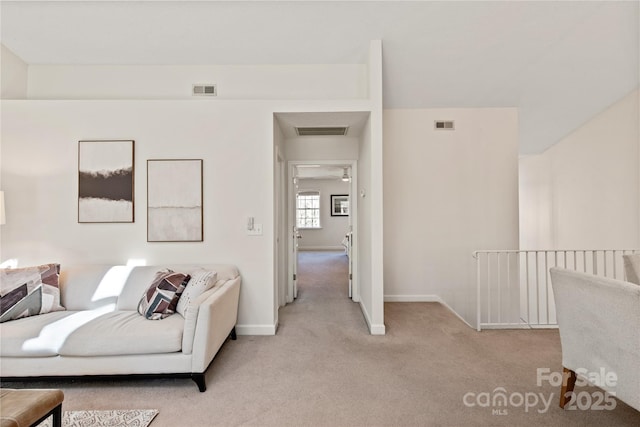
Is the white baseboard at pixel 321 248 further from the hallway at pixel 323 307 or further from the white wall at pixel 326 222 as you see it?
the hallway at pixel 323 307

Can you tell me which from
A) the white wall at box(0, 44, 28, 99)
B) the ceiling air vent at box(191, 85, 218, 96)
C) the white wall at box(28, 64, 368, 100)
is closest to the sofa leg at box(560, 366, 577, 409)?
the white wall at box(28, 64, 368, 100)

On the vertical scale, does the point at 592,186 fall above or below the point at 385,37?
below

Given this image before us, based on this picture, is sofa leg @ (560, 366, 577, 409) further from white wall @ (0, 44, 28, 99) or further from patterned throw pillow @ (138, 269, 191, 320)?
white wall @ (0, 44, 28, 99)

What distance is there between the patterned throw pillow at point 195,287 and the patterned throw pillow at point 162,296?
1.9 inches

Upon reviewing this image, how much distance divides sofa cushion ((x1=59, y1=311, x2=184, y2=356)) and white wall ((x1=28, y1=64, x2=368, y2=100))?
262 centimetres

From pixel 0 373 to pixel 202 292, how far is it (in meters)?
1.42

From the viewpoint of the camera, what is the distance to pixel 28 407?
4.83ft

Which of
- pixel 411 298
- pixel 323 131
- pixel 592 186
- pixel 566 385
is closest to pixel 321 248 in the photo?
pixel 411 298

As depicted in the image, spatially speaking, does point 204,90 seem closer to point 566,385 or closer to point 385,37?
point 385,37

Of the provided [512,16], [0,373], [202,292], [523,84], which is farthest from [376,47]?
[0,373]

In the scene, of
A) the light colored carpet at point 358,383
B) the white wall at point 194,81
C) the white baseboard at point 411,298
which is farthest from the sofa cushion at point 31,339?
the white baseboard at point 411,298

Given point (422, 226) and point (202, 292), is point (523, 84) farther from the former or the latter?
point (202, 292)

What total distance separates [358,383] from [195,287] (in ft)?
4.94

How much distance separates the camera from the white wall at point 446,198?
14.9 feet
